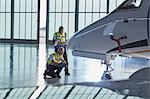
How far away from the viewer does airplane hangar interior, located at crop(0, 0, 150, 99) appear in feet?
9.71

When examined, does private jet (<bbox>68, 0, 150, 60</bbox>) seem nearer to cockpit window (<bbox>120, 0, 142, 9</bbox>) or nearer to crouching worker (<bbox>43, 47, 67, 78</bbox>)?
cockpit window (<bbox>120, 0, 142, 9</bbox>)

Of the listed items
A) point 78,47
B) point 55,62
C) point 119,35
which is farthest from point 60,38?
point 119,35

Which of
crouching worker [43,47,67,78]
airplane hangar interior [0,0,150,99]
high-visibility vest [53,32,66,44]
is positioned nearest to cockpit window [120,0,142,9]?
airplane hangar interior [0,0,150,99]

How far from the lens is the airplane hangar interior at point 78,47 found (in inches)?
116

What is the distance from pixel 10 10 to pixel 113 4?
10.5 meters

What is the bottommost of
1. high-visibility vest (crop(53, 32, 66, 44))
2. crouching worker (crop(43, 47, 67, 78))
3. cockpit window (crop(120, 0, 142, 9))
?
crouching worker (crop(43, 47, 67, 78))

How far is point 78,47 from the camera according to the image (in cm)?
945

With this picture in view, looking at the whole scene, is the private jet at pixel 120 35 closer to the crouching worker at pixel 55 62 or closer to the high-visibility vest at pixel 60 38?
the crouching worker at pixel 55 62

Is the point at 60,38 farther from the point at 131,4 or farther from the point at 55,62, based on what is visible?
the point at 131,4

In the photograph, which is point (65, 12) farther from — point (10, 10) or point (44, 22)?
point (10, 10)

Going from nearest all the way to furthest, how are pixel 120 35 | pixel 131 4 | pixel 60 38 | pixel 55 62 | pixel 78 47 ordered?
pixel 120 35, pixel 131 4, pixel 78 47, pixel 55 62, pixel 60 38

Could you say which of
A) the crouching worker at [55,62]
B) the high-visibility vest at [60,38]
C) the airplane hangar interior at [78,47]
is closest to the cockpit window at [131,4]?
the airplane hangar interior at [78,47]

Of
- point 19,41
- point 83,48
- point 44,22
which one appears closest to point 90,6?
point 44,22

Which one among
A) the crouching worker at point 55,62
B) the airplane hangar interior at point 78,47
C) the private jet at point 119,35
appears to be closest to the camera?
the airplane hangar interior at point 78,47
